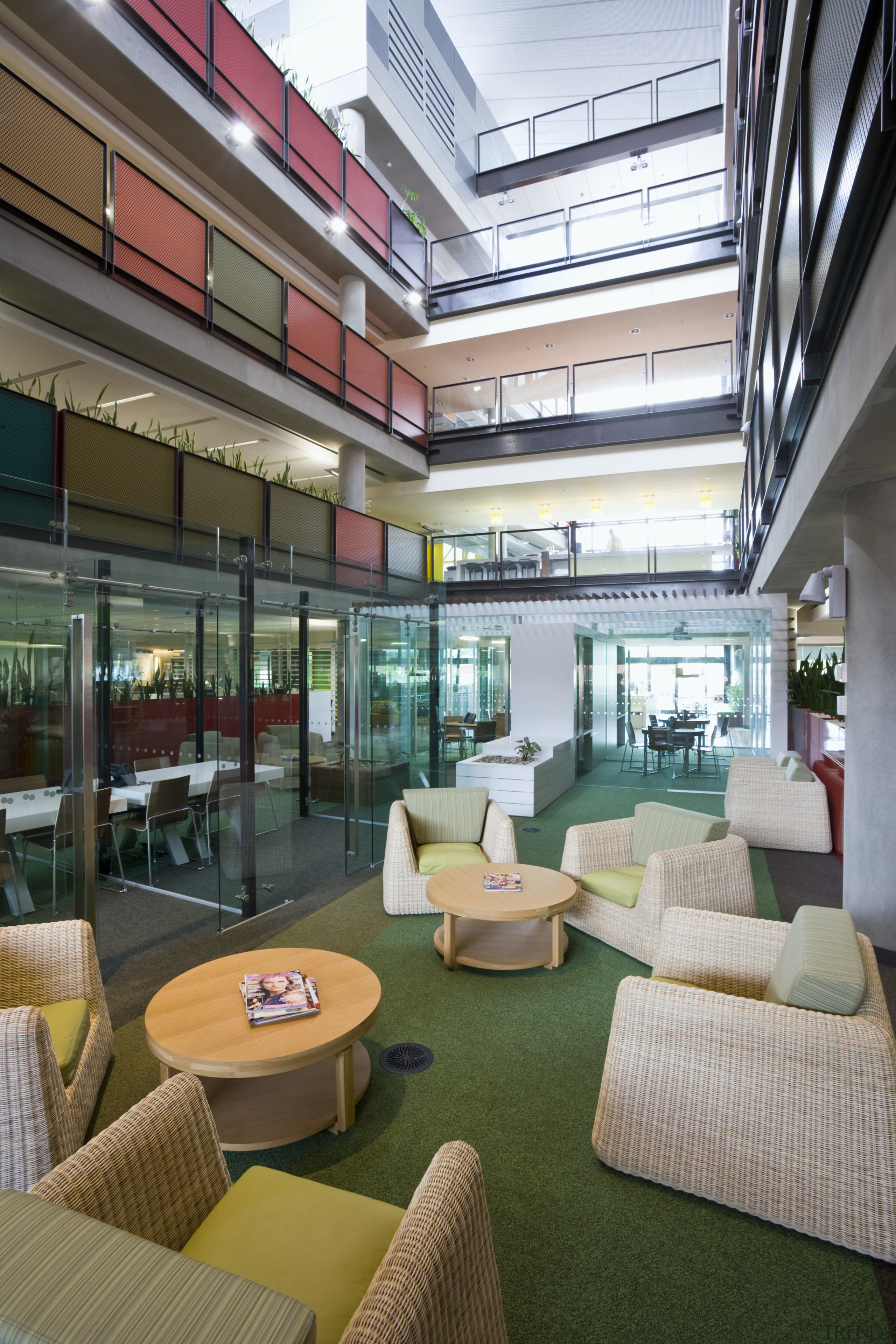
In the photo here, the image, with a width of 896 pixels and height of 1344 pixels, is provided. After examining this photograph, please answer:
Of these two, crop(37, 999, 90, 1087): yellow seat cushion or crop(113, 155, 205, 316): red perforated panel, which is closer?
crop(37, 999, 90, 1087): yellow seat cushion

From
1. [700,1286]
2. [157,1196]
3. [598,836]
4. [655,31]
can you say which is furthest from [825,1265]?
[655,31]

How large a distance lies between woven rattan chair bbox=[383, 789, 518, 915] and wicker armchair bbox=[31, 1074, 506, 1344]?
314cm

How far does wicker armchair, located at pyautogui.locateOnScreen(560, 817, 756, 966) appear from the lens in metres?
3.95

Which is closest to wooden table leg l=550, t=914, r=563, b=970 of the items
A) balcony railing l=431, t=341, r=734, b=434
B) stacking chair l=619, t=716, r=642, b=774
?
stacking chair l=619, t=716, r=642, b=774

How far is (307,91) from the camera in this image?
37.1ft

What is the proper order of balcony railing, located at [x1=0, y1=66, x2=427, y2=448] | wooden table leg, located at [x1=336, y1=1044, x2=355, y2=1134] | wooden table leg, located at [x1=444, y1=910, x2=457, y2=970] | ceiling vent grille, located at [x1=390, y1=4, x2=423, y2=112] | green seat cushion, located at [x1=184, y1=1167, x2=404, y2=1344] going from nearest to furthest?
green seat cushion, located at [x1=184, y1=1167, x2=404, y2=1344] < wooden table leg, located at [x1=336, y1=1044, x2=355, y2=1134] < wooden table leg, located at [x1=444, y1=910, x2=457, y2=970] < balcony railing, located at [x1=0, y1=66, x2=427, y2=448] < ceiling vent grille, located at [x1=390, y1=4, x2=423, y2=112]

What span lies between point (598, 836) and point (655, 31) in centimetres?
1712

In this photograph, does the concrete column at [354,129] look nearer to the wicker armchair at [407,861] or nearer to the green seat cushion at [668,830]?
the wicker armchair at [407,861]

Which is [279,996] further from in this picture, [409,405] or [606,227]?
[606,227]

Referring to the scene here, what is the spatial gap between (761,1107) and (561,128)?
20.1 metres

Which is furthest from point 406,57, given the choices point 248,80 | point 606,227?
point 248,80

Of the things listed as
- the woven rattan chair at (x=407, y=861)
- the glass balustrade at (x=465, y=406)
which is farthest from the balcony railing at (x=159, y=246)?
the woven rattan chair at (x=407, y=861)

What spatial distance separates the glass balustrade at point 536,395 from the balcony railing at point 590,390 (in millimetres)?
11

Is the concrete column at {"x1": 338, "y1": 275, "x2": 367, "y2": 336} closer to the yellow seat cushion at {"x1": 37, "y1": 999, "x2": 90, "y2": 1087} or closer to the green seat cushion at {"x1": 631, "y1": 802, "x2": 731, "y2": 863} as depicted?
the green seat cushion at {"x1": 631, "y1": 802, "x2": 731, "y2": 863}
